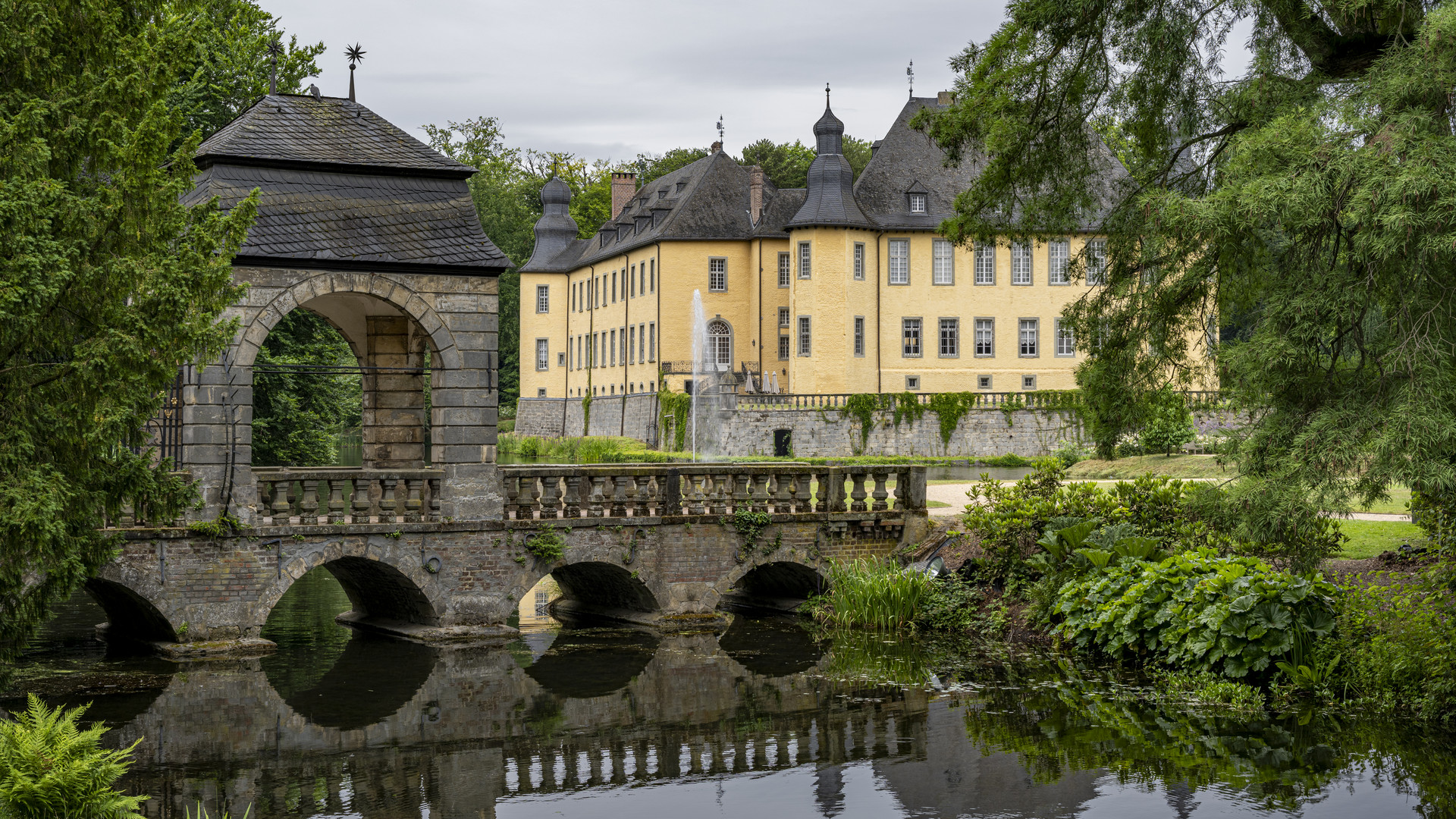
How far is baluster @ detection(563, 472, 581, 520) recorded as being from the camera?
16.3 meters

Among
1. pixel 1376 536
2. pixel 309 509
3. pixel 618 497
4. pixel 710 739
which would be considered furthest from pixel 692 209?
pixel 710 739

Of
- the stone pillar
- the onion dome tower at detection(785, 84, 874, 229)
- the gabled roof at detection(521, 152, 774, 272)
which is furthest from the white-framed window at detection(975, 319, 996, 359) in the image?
the stone pillar

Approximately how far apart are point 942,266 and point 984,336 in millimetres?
3141

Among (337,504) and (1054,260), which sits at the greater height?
(1054,260)

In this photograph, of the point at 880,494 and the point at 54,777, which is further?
the point at 880,494

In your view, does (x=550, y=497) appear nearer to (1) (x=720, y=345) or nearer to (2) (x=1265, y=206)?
(2) (x=1265, y=206)

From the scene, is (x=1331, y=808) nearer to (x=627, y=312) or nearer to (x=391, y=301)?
(x=391, y=301)

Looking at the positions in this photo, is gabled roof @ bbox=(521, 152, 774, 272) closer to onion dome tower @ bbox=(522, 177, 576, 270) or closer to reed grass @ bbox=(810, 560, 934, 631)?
onion dome tower @ bbox=(522, 177, 576, 270)

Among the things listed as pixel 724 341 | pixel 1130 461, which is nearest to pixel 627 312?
pixel 724 341

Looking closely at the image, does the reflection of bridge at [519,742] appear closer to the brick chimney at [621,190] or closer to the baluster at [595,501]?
the baluster at [595,501]

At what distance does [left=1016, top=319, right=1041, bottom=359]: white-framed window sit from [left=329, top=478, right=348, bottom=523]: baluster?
140ft

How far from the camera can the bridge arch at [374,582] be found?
1484cm

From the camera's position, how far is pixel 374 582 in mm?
17188

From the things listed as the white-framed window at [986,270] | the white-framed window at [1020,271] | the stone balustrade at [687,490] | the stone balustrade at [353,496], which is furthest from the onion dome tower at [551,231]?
the stone balustrade at [353,496]
